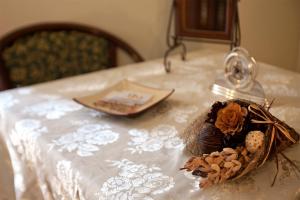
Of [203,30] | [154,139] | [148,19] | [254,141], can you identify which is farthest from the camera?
[148,19]

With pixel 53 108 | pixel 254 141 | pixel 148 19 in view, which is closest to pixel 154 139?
pixel 254 141

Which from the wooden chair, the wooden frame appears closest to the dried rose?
the wooden frame

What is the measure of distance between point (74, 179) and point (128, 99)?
443 mm

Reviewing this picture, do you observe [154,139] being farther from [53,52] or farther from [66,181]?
[53,52]

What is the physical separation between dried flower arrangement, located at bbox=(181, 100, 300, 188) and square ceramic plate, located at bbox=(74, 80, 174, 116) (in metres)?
0.37

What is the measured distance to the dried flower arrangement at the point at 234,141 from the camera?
0.75 meters

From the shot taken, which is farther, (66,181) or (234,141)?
(66,181)

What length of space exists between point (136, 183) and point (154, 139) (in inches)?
8.9

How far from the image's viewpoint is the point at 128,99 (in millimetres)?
1250

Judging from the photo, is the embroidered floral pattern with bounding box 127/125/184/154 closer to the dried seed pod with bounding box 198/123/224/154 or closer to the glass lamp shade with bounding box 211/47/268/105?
the dried seed pod with bounding box 198/123/224/154

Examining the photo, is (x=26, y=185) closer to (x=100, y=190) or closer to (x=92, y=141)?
(x=92, y=141)

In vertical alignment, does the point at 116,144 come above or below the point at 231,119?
below

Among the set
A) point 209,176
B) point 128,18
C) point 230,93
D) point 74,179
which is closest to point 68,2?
point 128,18

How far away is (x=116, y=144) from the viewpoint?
0.98m
